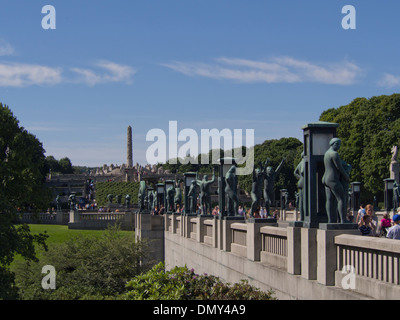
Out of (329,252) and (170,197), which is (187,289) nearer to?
(329,252)

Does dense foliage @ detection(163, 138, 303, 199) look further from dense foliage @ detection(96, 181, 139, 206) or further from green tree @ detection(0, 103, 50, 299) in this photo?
green tree @ detection(0, 103, 50, 299)

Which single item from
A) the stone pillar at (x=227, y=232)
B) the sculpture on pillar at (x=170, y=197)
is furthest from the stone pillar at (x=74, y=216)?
the stone pillar at (x=227, y=232)

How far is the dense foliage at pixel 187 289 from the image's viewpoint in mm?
11906

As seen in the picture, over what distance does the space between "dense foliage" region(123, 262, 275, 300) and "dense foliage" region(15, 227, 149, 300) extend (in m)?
6.77

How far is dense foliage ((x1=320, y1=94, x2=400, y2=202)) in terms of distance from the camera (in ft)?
185

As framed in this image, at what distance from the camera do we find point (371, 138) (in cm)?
5872

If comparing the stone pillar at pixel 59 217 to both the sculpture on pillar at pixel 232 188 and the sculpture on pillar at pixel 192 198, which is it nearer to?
the sculpture on pillar at pixel 192 198

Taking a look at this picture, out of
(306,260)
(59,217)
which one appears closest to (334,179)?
(306,260)

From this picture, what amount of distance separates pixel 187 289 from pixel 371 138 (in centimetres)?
4886

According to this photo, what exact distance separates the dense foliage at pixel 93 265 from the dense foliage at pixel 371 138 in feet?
113

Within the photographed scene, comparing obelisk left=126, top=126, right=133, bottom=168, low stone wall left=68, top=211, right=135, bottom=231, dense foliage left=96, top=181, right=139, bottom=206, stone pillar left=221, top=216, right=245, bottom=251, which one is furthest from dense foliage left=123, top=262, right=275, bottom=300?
obelisk left=126, top=126, right=133, bottom=168
